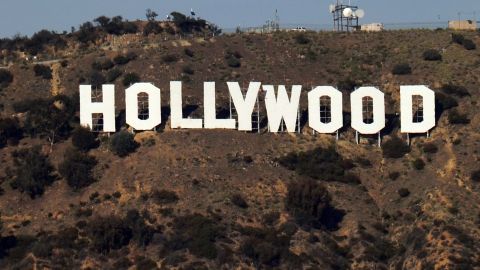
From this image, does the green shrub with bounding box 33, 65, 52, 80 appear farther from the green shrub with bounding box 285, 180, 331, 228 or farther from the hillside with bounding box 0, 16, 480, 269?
the green shrub with bounding box 285, 180, 331, 228

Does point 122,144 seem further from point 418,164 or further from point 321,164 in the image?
point 418,164

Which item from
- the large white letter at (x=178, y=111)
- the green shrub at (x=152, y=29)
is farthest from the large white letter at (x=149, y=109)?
the green shrub at (x=152, y=29)

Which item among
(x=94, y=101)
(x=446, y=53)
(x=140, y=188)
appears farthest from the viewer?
(x=446, y=53)

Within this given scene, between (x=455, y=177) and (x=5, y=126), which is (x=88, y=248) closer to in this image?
(x=5, y=126)

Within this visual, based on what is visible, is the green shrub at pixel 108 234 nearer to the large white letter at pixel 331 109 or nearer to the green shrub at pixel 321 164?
the green shrub at pixel 321 164

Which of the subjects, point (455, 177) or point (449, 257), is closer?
Result: point (449, 257)

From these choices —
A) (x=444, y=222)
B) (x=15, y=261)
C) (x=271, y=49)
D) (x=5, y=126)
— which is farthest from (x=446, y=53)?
(x=15, y=261)
